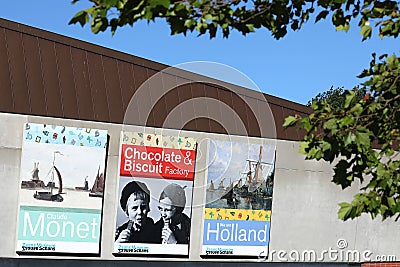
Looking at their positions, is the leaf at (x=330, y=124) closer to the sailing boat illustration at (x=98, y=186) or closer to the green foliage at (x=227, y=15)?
the green foliage at (x=227, y=15)

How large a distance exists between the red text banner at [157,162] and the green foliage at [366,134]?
1647 centimetres

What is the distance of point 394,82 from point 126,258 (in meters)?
17.4

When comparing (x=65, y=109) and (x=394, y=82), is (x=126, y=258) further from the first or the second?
(x=394, y=82)

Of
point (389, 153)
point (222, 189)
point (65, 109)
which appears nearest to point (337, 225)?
point (222, 189)

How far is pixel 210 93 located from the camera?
25.7 m

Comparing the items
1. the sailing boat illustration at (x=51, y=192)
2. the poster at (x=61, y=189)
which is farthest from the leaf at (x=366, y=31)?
the sailing boat illustration at (x=51, y=192)

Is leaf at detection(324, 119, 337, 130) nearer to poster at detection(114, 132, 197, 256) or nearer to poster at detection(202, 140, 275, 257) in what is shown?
poster at detection(114, 132, 197, 256)

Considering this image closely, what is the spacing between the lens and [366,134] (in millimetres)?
6102

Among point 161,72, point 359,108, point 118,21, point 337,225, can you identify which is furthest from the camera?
point 337,225

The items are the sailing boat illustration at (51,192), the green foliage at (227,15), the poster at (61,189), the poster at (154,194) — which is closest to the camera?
the green foliage at (227,15)

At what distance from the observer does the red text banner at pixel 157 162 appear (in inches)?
901

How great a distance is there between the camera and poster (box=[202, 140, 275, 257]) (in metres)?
24.2

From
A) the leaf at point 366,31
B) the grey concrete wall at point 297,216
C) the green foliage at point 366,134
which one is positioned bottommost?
the grey concrete wall at point 297,216

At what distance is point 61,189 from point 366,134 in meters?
16.6
